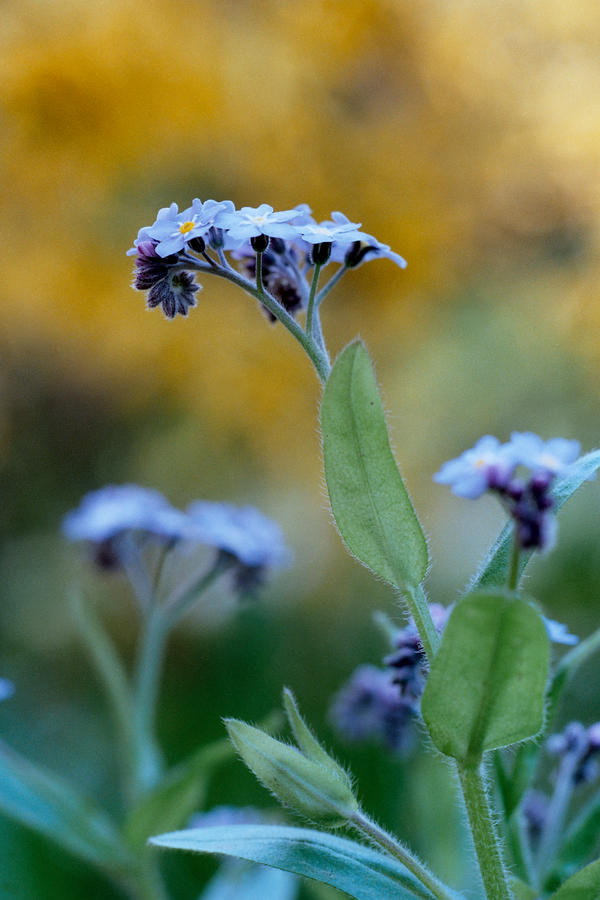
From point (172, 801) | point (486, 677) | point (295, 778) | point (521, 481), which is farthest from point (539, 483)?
point (172, 801)

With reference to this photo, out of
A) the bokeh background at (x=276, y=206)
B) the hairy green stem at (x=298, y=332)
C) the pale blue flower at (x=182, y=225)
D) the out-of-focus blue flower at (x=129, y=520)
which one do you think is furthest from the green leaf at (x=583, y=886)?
the bokeh background at (x=276, y=206)

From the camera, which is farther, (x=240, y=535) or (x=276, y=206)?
(x=276, y=206)

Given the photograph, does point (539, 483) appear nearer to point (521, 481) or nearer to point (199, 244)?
point (521, 481)

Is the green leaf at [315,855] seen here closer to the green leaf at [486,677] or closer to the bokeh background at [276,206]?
the green leaf at [486,677]

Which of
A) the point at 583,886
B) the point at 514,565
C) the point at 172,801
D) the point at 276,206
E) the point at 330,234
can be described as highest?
the point at 276,206

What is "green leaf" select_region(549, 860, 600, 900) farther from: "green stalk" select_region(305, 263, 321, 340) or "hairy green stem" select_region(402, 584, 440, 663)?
"green stalk" select_region(305, 263, 321, 340)

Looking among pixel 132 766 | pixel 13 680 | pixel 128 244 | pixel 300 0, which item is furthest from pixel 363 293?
pixel 132 766
